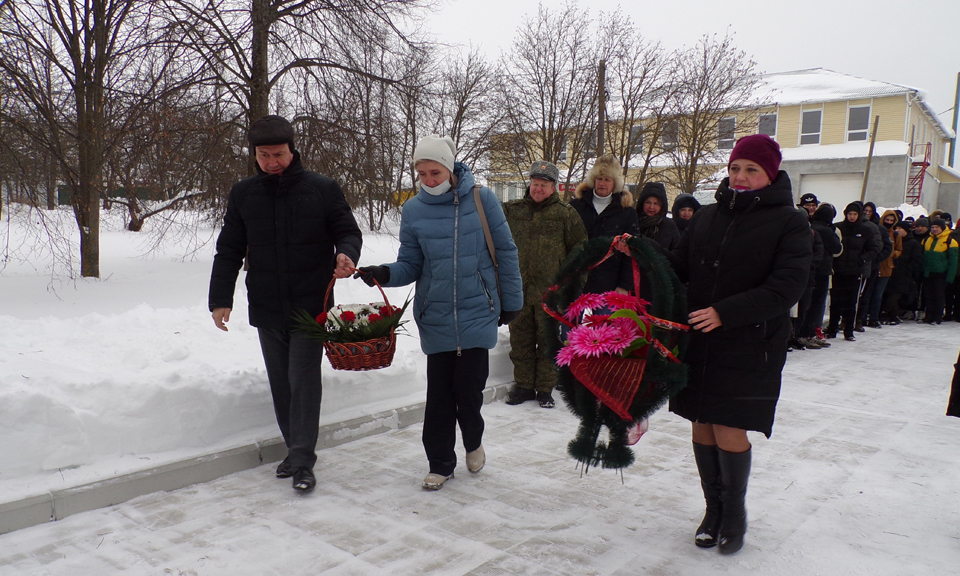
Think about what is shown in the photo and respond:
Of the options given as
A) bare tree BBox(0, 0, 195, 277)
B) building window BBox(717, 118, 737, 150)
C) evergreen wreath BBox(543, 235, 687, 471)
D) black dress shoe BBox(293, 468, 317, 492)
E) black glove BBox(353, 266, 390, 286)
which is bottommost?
black dress shoe BBox(293, 468, 317, 492)

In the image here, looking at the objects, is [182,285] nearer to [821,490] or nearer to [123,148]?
[123,148]

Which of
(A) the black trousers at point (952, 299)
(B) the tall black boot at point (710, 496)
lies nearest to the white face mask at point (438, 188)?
(B) the tall black boot at point (710, 496)

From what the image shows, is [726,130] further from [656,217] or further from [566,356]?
[566,356]

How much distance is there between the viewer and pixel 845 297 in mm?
10008

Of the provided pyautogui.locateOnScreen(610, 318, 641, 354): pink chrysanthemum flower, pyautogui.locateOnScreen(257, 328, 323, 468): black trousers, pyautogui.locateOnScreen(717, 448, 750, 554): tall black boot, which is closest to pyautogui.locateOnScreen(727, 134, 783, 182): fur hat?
pyautogui.locateOnScreen(610, 318, 641, 354): pink chrysanthemum flower

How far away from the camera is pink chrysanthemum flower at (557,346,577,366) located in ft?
9.88

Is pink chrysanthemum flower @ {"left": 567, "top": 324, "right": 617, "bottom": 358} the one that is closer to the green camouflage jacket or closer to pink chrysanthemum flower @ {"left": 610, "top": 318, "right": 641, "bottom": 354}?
pink chrysanthemum flower @ {"left": 610, "top": 318, "right": 641, "bottom": 354}

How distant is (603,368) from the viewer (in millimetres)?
2916

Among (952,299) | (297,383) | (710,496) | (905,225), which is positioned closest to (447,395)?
(297,383)

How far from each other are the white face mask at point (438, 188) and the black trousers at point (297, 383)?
1116mm

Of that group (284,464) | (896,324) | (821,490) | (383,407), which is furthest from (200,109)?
(896,324)

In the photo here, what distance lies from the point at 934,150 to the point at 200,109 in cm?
4252

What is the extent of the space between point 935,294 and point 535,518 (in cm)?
1231

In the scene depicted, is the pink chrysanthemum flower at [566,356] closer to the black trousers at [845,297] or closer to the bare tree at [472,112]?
the black trousers at [845,297]
